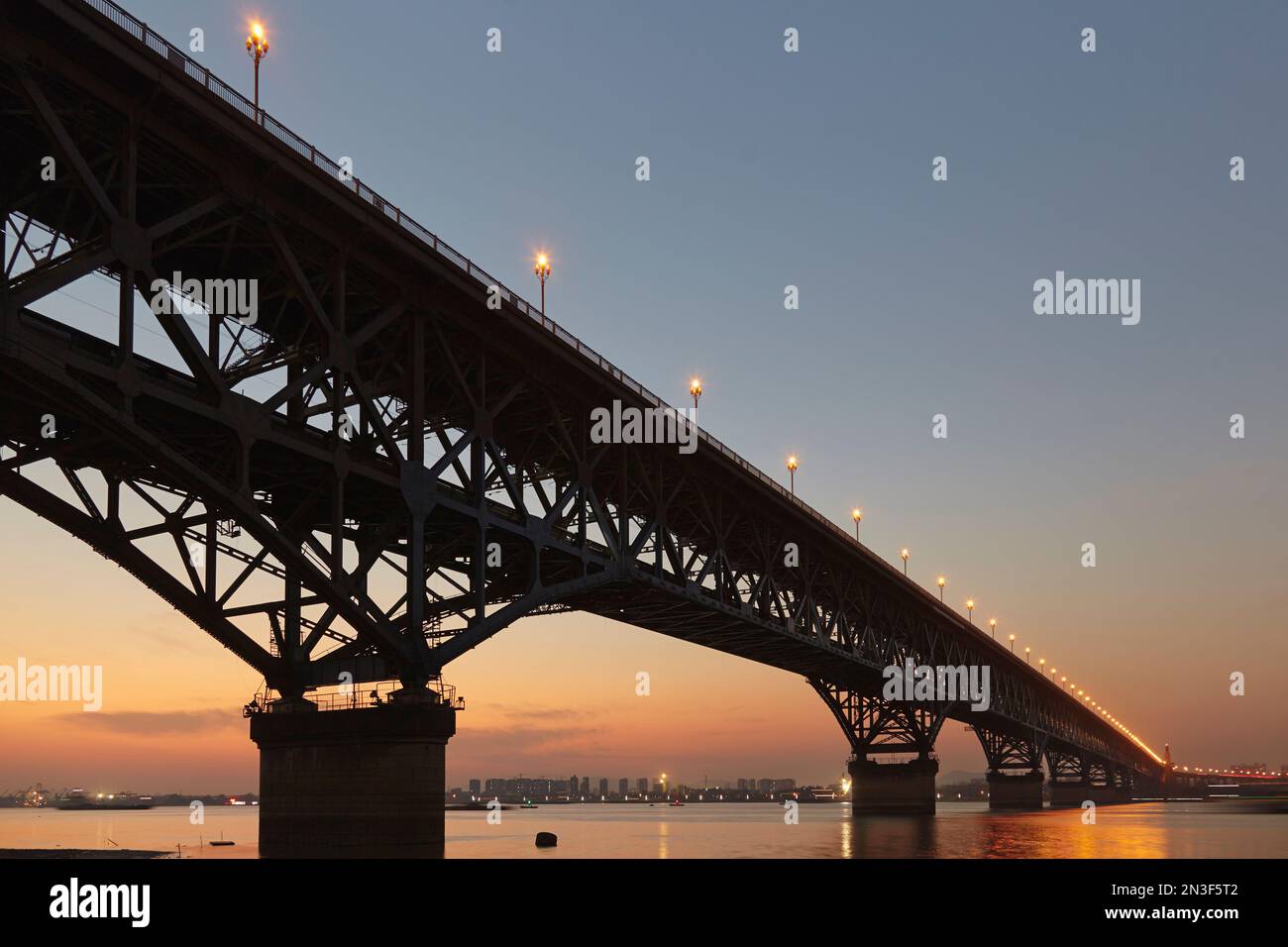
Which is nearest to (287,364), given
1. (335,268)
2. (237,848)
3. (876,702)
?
(335,268)

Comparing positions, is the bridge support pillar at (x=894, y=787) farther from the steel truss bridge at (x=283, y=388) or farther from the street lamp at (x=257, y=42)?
the street lamp at (x=257, y=42)

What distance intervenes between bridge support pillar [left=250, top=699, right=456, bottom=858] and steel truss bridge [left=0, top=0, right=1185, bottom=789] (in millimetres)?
1673

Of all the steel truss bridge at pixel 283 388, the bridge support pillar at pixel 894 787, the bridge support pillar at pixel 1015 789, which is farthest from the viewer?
the bridge support pillar at pixel 1015 789

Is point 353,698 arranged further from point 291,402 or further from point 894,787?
point 894,787

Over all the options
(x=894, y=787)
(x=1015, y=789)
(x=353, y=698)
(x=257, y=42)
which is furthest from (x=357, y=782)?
(x=1015, y=789)

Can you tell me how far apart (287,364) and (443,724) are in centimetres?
1215

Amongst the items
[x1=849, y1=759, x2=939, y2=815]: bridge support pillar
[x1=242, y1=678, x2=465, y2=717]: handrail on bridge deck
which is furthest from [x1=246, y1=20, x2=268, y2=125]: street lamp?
[x1=849, y1=759, x2=939, y2=815]: bridge support pillar

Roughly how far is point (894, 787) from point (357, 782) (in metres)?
92.1

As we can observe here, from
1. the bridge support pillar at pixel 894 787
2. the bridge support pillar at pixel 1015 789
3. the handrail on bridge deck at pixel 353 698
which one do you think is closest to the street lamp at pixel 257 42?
the handrail on bridge deck at pixel 353 698

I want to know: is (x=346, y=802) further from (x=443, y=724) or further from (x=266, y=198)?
(x=266, y=198)

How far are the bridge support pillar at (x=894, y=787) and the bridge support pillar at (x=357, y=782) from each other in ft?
292

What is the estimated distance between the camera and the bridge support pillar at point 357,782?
37.0 meters

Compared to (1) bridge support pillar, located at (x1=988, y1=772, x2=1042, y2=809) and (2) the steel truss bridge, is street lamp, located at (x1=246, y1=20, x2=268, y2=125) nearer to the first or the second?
(2) the steel truss bridge
